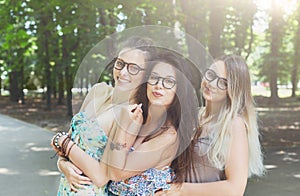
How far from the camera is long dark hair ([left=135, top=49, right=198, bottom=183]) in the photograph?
1.58 metres

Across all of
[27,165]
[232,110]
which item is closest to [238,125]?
[232,110]

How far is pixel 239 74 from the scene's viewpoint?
1876mm

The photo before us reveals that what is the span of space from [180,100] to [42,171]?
566 centimetres

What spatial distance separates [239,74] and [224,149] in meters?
0.36

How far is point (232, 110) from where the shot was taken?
6.15ft

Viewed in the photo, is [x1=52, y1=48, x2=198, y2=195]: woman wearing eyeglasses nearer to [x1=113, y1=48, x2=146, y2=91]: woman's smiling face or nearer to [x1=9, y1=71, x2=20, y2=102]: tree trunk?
[x1=113, y1=48, x2=146, y2=91]: woman's smiling face

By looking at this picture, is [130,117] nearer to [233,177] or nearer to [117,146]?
[117,146]

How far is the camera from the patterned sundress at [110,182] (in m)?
1.64

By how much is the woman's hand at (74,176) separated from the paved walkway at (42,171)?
3996 mm

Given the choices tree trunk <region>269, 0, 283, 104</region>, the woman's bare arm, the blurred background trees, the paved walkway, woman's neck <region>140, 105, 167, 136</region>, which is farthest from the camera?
tree trunk <region>269, 0, 283, 104</region>

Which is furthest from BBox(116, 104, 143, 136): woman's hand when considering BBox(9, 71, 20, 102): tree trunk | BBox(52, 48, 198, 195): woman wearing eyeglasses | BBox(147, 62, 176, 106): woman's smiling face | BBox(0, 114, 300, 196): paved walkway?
BBox(9, 71, 20, 102): tree trunk

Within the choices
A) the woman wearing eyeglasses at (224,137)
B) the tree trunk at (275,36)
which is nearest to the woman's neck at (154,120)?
the woman wearing eyeglasses at (224,137)

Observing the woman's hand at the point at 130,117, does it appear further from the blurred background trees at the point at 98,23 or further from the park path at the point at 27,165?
the park path at the point at 27,165

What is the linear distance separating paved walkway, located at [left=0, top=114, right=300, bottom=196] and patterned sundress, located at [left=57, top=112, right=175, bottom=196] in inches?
158
